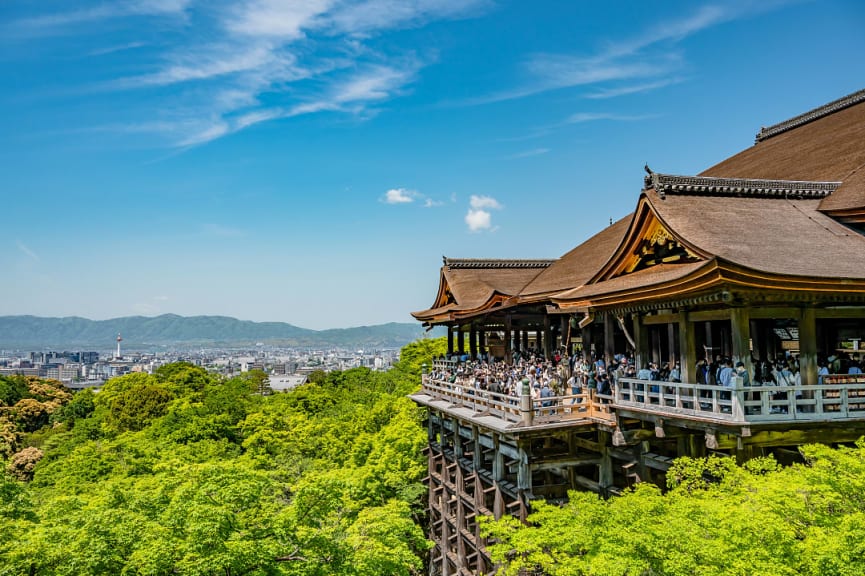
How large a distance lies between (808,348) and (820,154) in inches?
376

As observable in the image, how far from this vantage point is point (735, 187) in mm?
14297

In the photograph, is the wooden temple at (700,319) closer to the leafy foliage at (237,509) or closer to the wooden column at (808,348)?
the wooden column at (808,348)

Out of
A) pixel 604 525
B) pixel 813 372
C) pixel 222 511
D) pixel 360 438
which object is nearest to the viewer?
pixel 604 525

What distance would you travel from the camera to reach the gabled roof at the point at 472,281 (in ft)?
79.2

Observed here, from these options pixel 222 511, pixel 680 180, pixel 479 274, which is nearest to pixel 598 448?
pixel 680 180

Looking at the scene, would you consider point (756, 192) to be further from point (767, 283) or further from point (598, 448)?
point (598, 448)

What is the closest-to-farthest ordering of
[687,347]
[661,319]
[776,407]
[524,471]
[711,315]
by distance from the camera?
[776,407] < [711,315] < [687,347] < [661,319] < [524,471]

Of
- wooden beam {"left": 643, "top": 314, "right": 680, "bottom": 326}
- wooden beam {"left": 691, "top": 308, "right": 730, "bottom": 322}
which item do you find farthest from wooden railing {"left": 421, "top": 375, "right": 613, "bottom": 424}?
wooden beam {"left": 691, "top": 308, "right": 730, "bottom": 322}

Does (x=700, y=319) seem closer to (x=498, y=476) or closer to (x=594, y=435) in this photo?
(x=594, y=435)

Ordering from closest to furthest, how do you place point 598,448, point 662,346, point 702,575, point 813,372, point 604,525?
point 702,575
point 604,525
point 813,372
point 598,448
point 662,346

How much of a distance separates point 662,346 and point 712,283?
8732 millimetres

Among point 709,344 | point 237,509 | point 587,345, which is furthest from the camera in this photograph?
point 587,345

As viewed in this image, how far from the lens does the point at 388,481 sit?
2700 cm

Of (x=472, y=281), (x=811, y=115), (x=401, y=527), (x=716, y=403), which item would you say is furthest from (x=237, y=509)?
(x=811, y=115)
